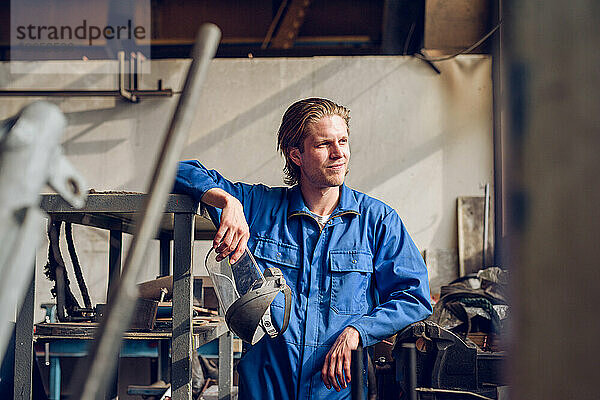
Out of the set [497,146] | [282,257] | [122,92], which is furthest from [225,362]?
[497,146]

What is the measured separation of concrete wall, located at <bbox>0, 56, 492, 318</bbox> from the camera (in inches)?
220

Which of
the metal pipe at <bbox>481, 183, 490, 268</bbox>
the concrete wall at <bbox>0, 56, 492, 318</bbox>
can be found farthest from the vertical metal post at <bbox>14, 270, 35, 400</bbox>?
the metal pipe at <bbox>481, 183, 490, 268</bbox>

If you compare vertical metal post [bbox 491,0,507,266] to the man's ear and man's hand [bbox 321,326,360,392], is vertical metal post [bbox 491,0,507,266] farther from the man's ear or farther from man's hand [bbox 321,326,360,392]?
man's hand [bbox 321,326,360,392]

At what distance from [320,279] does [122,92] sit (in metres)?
4.10

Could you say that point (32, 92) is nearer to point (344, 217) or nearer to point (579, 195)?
point (344, 217)

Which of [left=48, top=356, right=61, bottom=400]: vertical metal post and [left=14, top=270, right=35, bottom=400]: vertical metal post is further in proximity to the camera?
[left=48, top=356, right=61, bottom=400]: vertical metal post

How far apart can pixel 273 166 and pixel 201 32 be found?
202 inches

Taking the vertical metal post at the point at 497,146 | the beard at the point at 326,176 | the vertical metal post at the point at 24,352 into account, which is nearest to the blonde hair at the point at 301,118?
the beard at the point at 326,176

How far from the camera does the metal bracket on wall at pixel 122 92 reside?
5.61 metres

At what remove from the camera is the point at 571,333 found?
34 centimetres

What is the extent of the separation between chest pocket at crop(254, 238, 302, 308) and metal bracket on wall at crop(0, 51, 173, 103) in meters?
3.97

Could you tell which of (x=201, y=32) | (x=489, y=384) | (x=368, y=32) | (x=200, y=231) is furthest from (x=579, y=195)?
(x=368, y=32)

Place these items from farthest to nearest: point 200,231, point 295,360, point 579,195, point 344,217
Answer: point 200,231, point 344,217, point 295,360, point 579,195

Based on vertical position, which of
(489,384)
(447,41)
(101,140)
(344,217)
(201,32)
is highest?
(447,41)
